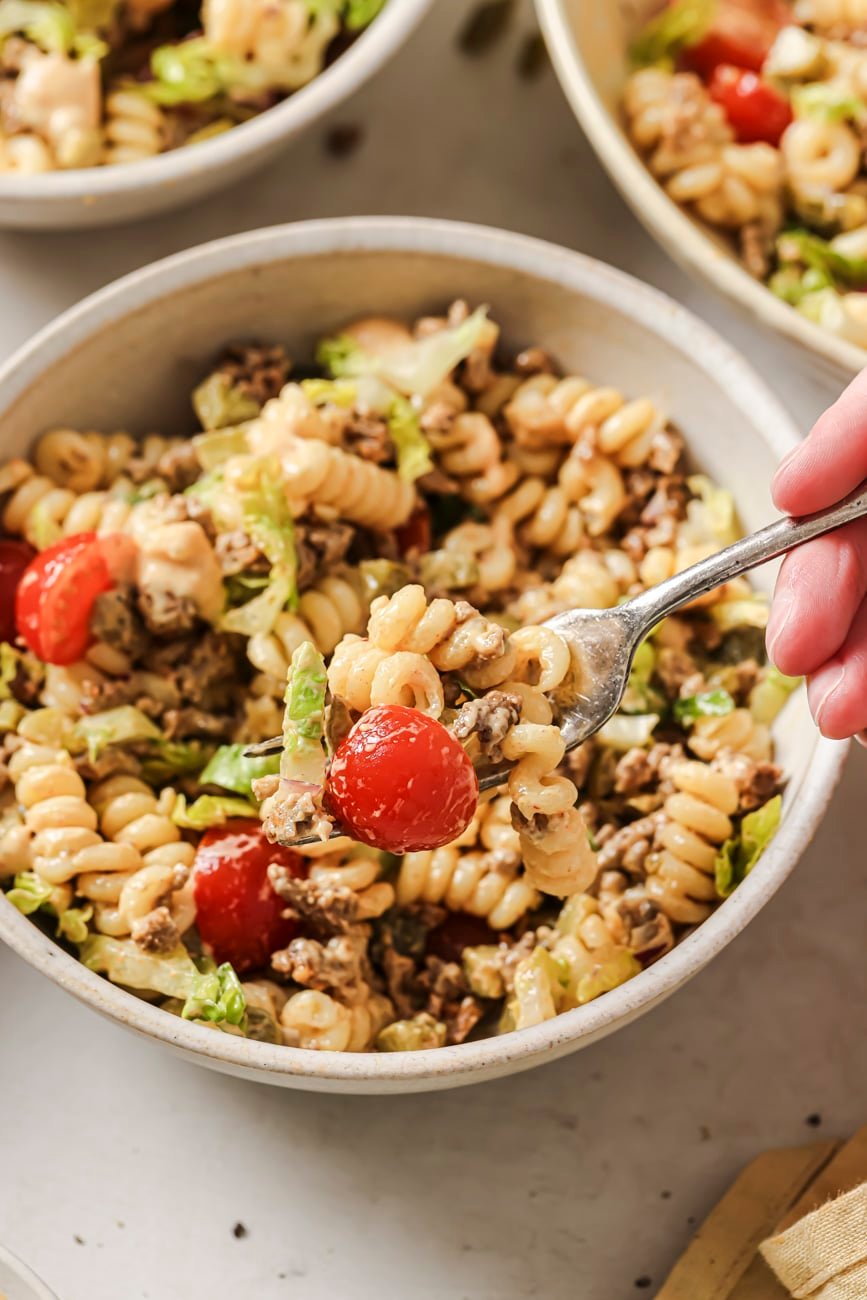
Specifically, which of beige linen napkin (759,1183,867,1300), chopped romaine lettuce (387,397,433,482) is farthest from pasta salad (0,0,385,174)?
beige linen napkin (759,1183,867,1300)

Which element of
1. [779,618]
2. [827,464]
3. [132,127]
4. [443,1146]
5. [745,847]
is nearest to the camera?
[827,464]

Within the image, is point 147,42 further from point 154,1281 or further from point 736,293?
point 154,1281

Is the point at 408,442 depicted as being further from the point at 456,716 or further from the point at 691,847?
the point at 691,847

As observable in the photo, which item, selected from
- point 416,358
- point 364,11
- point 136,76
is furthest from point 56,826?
point 364,11

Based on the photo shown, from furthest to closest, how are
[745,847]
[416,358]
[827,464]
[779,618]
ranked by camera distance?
[416,358] → [745,847] → [779,618] → [827,464]

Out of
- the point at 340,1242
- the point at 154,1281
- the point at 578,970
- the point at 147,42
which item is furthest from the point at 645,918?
the point at 147,42
